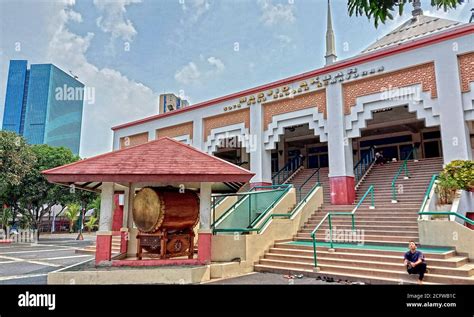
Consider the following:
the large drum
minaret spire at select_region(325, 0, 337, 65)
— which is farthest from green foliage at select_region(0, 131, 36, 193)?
minaret spire at select_region(325, 0, 337, 65)

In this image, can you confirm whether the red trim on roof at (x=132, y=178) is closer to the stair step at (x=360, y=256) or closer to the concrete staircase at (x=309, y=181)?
the stair step at (x=360, y=256)

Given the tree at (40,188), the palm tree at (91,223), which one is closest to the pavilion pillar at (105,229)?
the tree at (40,188)

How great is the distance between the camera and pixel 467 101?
35.3 feet

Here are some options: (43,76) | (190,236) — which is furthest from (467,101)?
(43,76)

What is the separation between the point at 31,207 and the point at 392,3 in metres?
31.6

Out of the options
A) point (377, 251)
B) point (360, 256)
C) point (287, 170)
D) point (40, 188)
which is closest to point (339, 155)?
point (377, 251)

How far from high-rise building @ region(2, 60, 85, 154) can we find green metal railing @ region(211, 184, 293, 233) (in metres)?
30.1

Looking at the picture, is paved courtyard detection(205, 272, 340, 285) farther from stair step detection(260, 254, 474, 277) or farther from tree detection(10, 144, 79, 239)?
tree detection(10, 144, 79, 239)

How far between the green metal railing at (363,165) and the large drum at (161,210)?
9796 millimetres

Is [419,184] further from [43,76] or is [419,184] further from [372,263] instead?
[43,76]

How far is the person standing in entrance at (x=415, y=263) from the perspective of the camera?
643cm

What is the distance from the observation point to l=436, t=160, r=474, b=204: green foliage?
30.4 ft

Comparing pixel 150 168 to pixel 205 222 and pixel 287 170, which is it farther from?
pixel 287 170

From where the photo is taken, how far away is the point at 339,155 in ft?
43.5
